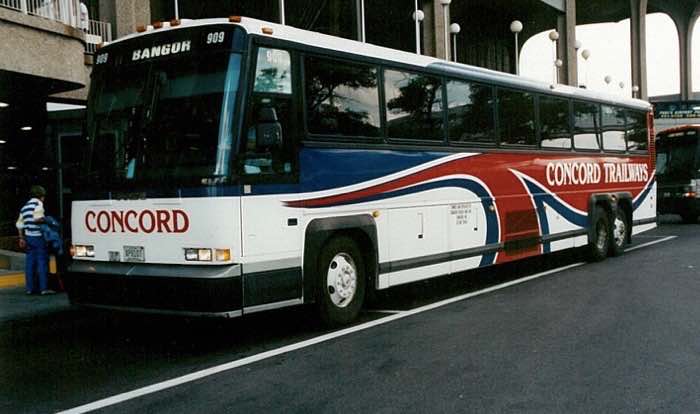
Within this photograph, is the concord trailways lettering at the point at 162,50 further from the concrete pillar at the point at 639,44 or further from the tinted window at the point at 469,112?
the concrete pillar at the point at 639,44

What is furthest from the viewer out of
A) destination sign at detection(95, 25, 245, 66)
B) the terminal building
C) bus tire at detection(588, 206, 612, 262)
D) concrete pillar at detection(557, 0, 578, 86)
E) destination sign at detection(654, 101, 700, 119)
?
destination sign at detection(654, 101, 700, 119)

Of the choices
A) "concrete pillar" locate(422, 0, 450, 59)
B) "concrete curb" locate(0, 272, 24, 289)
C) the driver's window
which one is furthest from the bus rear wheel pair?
"concrete pillar" locate(422, 0, 450, 59)

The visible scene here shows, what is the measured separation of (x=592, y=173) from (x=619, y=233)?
164 cm

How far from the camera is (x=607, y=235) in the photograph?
15156 mm

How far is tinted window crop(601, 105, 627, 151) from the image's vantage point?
1537 cm

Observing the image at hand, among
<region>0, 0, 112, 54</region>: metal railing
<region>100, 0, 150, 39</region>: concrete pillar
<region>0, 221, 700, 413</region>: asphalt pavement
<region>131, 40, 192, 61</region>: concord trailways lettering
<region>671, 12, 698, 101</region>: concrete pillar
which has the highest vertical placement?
<region>671, 12, 698, 101</region>: concrete pillar

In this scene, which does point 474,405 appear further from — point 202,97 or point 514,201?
point 514,201

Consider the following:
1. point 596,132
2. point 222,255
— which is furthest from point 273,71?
point 596,132

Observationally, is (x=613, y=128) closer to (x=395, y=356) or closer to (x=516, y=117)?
(x=516, y=117)

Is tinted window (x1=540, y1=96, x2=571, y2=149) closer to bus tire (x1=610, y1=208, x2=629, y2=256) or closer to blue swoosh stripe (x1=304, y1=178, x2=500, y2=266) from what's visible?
blue swoosh stripe (x1=304, y1=178, x2=500, y2=266)

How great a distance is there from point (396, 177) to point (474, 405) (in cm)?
442

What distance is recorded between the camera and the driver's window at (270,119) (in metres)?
7.29

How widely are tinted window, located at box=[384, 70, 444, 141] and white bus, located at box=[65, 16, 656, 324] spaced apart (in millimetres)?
24

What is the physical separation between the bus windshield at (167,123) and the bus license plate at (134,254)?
61 centimetres
